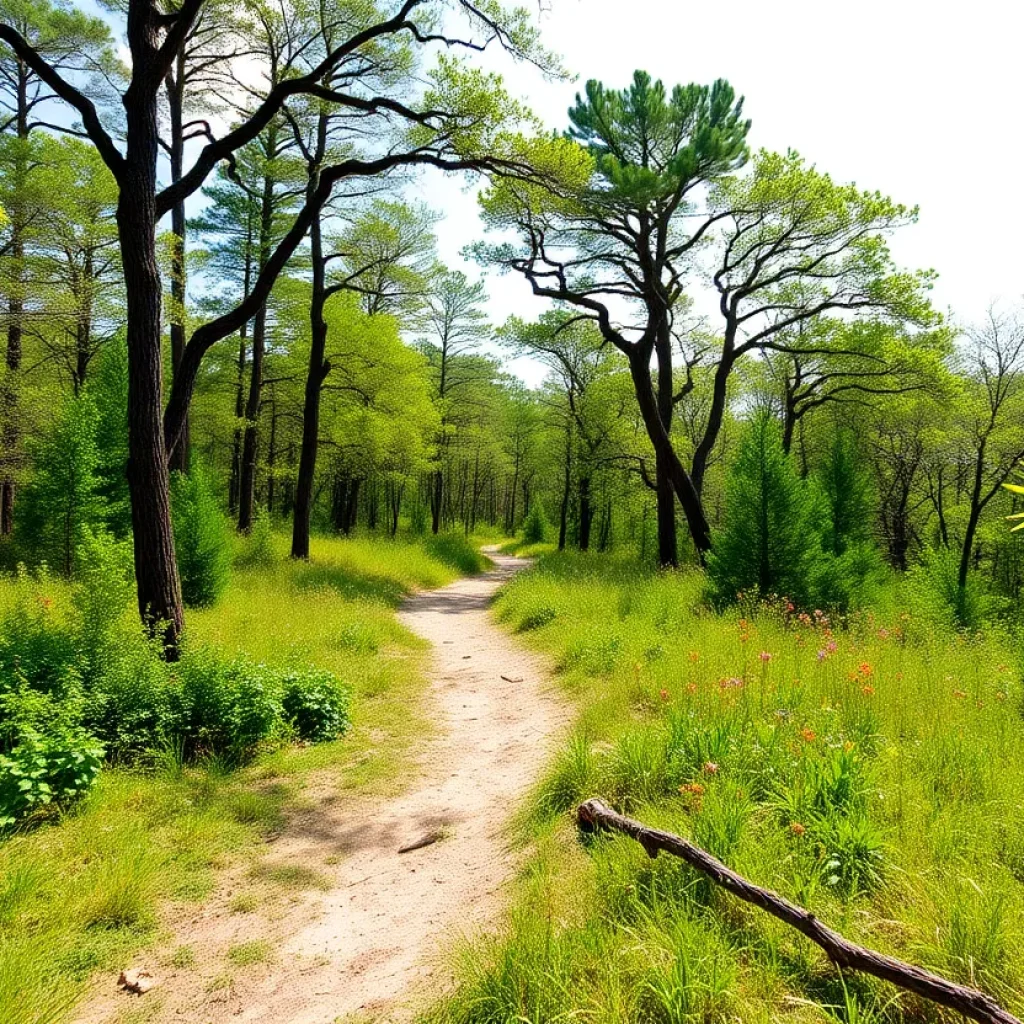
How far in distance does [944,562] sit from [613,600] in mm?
10744

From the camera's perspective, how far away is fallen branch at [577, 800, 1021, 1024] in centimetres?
164

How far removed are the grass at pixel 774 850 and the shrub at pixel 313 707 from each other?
2.50 m

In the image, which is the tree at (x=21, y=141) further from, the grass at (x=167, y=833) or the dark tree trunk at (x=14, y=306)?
the grass at (x=167, y=833)

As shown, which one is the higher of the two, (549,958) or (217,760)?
(549,958)

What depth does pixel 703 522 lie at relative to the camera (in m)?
13.4

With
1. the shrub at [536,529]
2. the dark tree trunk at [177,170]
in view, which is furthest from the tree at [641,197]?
the shrub at [536,529]

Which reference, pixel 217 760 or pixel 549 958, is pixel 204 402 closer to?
pixel 217 760

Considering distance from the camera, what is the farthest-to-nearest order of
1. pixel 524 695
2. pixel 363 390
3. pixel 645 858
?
pixel 363 390 < pixel 524 695 < pixel 645 858

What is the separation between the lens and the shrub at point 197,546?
8914mm

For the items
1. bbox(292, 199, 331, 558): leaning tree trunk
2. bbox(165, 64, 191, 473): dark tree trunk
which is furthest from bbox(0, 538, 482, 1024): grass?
bbox(292, 199, 331, 558): leaning tree trunk

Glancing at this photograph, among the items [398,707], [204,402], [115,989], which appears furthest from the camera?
[204,402]

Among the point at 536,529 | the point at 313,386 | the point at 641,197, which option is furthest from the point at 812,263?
the point at 536,529

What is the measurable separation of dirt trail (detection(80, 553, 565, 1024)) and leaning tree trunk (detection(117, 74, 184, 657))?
307 centimetres

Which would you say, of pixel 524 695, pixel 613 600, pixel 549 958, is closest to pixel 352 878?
pixel 549 958
